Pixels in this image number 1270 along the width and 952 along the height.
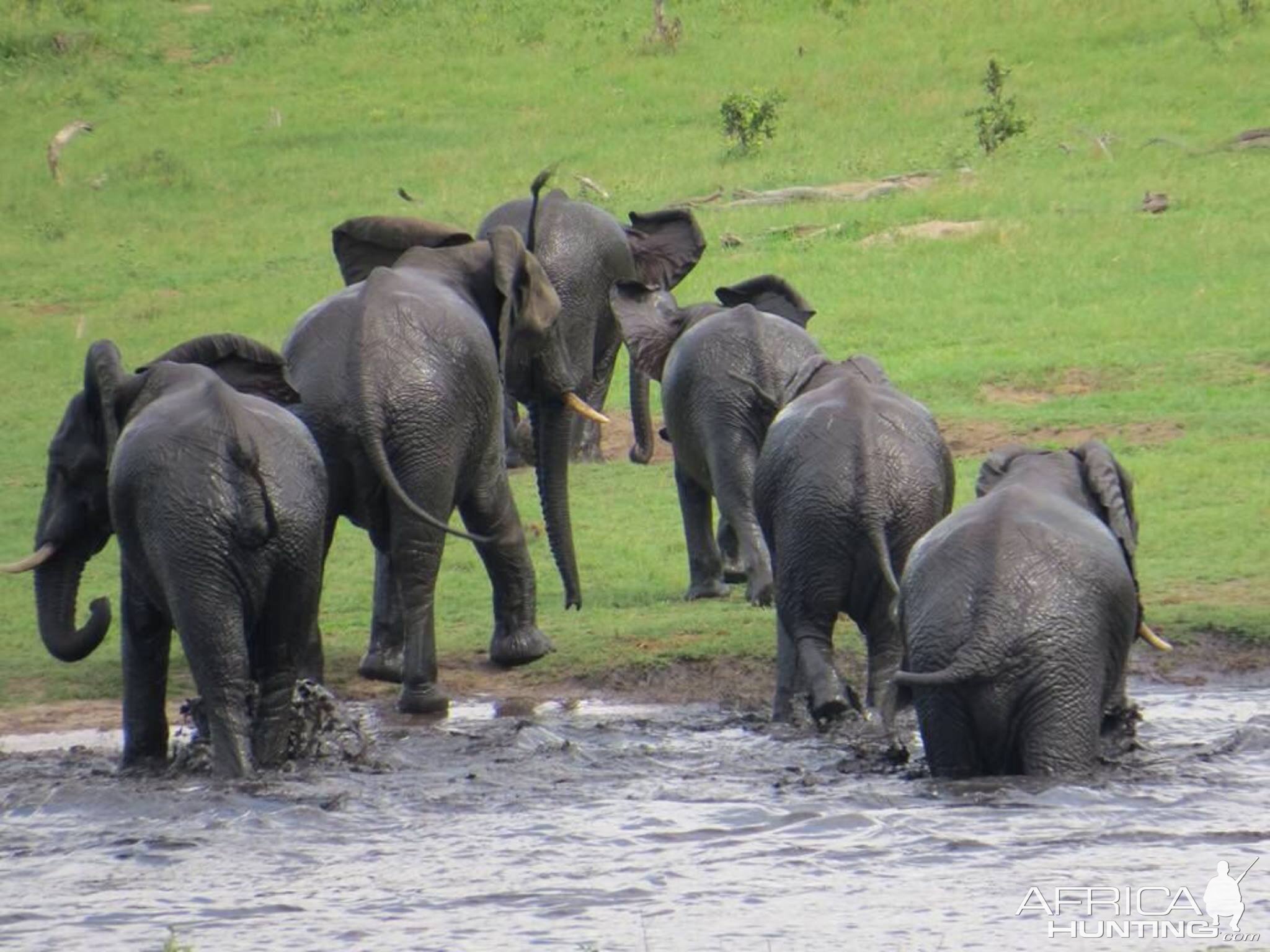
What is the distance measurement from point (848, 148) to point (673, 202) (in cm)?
280

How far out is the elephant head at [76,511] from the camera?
862 centimetres

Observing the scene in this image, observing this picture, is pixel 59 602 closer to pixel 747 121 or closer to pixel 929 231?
pixel 929 231

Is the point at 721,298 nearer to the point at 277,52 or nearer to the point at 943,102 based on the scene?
the point at 943,102

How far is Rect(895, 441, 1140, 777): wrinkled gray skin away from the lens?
7461 mm

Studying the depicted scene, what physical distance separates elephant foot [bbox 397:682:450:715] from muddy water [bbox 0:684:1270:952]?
73 centimetres

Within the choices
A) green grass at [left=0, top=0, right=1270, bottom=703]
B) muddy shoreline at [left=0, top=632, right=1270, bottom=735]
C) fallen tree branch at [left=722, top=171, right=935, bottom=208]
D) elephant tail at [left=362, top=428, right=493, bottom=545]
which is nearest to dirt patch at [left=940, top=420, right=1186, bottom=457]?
green grass at [left=0, top=0, right=1270, bottom=703]

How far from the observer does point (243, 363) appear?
29.2 ft

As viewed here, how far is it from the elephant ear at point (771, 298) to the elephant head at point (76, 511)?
136 inches

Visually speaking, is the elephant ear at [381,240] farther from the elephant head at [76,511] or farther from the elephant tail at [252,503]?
the elephant tail at [252,503]

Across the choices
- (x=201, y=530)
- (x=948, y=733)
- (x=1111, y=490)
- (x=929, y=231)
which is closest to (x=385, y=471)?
(x=201, y=530)

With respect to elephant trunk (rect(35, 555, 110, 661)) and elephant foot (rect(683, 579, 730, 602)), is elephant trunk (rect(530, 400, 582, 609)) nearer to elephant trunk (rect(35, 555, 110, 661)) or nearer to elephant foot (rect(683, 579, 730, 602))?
elephant foot (rect(683, 579, 730, 602))

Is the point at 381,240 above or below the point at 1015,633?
above

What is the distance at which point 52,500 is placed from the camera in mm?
8898

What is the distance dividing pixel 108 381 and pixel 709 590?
13.6 feet
